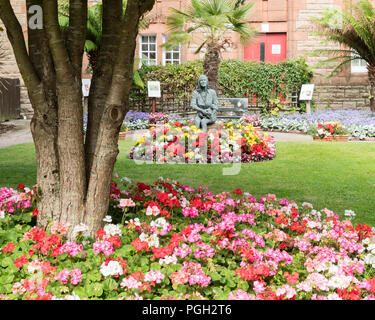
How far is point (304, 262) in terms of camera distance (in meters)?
3.21

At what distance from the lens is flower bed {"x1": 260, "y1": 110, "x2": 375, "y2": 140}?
45.1 ft

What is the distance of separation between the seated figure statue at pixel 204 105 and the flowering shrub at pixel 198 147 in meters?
0.81

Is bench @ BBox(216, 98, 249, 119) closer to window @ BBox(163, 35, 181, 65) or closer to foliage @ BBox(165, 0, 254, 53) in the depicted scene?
foliage @ BBox(165, 0, 254, 53)

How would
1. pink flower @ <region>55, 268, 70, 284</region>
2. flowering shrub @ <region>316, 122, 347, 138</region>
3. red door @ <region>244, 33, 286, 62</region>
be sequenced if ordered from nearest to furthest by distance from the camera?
pink flower @ <region>55, 268, 70, 284</region>, flowering shrub @ <region>316, 122, 347, 138</region>, red door @ <region>244, 33, 286, 62</region>

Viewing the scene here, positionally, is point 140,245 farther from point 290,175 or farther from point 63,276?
point 290,175

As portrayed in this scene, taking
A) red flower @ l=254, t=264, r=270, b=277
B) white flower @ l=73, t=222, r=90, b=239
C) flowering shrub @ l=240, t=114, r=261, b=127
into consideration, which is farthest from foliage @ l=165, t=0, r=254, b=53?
red flower @ l=254, t=264, r=270, b=277

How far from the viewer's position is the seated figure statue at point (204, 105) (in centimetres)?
1082

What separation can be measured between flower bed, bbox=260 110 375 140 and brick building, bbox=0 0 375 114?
88.9 inches

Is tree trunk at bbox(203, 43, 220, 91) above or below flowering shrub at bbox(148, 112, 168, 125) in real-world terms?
above

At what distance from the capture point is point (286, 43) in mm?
20219

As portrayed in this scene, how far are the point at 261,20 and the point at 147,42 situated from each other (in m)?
4.97

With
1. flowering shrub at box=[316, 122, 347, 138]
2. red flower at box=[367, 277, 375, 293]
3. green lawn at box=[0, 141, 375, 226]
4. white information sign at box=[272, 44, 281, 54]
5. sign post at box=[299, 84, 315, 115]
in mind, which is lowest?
green lawn at box=[0, 141, 375, 226]

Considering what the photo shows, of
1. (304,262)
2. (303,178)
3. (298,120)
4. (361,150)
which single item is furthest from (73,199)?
(298,120)

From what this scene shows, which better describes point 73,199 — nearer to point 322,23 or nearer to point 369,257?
point 369,257
